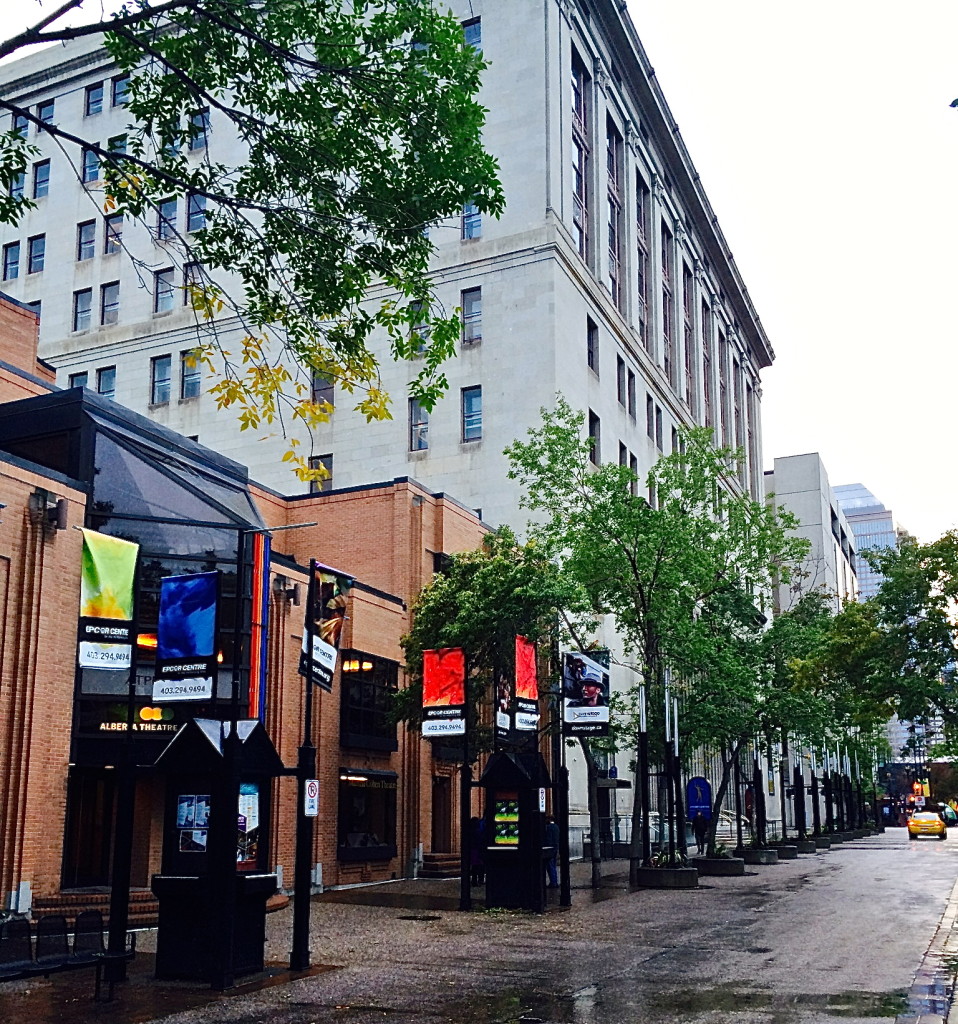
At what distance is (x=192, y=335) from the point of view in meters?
54.1

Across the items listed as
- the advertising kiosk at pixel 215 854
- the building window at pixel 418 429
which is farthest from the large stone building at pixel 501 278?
the advertising kiosk at pixel 215 854

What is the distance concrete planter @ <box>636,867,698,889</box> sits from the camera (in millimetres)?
29969

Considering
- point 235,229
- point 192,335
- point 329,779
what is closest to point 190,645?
point 235,229

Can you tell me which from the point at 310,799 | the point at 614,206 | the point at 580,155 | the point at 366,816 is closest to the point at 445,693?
the point at 310,799

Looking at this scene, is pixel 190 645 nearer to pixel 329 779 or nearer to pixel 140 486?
pixel 140 486

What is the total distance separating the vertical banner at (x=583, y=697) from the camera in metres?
27.3

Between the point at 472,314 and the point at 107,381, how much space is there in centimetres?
1971

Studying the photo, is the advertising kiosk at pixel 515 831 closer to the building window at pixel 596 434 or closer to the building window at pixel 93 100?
the building window at pixel 596 434

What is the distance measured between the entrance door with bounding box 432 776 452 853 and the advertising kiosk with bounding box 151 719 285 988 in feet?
68.5

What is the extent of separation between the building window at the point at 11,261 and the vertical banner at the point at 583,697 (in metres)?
45.0

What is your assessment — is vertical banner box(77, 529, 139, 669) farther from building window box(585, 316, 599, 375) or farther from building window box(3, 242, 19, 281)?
building window box(3, 242, 19, 281)

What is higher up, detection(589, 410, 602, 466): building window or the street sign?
detection(589, 410, 602, 466): building window

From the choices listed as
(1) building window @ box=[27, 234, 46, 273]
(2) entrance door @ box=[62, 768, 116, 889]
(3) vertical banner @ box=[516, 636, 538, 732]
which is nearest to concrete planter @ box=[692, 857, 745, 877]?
(3) vertical banner @ box=[516, 636, 538, 732]

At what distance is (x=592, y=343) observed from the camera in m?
54.8
